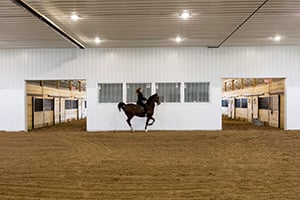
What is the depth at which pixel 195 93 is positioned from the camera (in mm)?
11922

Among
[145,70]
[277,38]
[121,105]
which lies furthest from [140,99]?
[277,38]

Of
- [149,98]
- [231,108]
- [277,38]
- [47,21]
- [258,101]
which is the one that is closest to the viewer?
[47,21]

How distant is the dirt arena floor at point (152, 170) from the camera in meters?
3.86

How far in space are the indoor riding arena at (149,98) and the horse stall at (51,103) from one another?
9cm

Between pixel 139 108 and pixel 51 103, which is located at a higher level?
pixel 51 103

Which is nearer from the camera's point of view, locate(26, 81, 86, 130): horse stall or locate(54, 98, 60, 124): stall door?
locate(26, 81, 86, 130): horse stall

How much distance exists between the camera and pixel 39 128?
1362 cm

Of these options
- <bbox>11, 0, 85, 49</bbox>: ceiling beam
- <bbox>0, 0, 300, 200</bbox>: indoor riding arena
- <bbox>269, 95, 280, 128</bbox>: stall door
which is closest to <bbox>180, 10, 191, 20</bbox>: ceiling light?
<bbox>0, 0, 300, 200</bbox>: indoor riding arena

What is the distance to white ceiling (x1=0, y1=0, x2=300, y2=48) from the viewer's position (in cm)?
708

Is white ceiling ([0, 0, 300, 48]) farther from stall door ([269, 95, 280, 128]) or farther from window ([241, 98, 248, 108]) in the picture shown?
window ([241, 98, 248, 108])

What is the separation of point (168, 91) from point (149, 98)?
0.98 m

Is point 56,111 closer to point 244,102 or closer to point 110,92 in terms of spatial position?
point 110,92

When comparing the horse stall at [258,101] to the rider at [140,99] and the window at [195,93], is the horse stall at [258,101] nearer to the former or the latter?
the window at [195,93]

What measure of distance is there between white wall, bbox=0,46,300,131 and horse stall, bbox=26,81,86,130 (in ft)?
2.93
